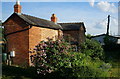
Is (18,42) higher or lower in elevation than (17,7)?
lower

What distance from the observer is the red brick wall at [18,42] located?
15125mm

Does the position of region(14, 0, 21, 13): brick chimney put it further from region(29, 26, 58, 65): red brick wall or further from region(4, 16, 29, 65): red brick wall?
region(29, 26, 58, 65): red brick wall

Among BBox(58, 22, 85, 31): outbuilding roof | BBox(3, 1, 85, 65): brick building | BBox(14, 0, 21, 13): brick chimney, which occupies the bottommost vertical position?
BBox(3, 1, 85, 65): brick building

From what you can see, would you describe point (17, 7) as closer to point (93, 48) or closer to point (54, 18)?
point (54, 18)

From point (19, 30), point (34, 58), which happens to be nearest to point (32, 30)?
point (19, 30)

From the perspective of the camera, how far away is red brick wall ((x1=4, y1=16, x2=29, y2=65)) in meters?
15.1

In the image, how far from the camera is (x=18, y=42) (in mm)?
15438

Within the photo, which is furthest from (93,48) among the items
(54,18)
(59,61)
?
(54,18)

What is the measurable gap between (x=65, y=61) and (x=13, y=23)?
9275mm

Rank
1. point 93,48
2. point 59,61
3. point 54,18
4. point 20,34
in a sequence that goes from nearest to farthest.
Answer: point 59,61, point 20,34, point 93,48, point 54,18

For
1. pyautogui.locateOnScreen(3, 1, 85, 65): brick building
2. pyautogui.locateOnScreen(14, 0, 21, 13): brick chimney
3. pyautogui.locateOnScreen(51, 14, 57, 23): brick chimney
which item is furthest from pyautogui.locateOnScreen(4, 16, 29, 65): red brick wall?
pyautogui.locateOnScreen(51, 14, 57, 23): brick chimney

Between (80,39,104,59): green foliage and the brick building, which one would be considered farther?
(80,39,104,59): green foliage

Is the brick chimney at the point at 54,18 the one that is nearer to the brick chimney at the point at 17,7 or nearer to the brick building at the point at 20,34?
the brick building at the point at 20,34

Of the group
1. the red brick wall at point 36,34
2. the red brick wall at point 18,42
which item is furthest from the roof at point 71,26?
the red brick wall at point 18,42
